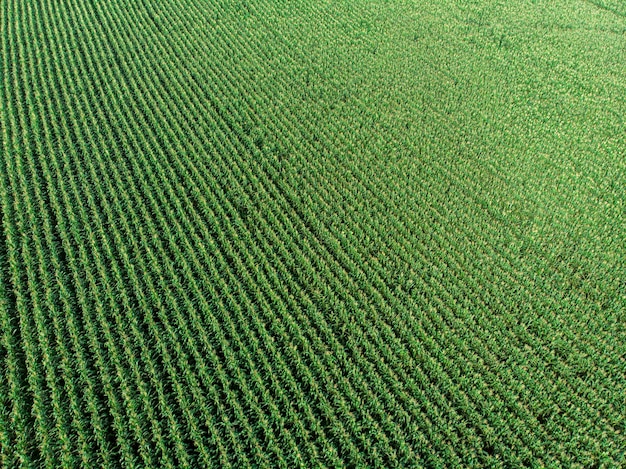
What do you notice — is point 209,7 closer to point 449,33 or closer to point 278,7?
point 278,7

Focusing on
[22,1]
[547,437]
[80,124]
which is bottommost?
[547,437]

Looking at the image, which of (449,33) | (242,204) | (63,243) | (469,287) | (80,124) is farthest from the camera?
(449,33)

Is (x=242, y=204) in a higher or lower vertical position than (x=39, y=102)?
lower

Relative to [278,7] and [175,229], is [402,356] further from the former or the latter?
[278,7]

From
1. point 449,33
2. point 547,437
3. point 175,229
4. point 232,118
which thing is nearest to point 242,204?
point 175,229

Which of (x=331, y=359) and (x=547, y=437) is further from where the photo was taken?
(x=331, y=359)

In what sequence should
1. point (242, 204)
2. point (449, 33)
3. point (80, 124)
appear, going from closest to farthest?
point (242, 204), point (80, 124), point (449, 33)

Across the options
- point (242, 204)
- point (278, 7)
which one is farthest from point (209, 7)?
point (242, 204)
